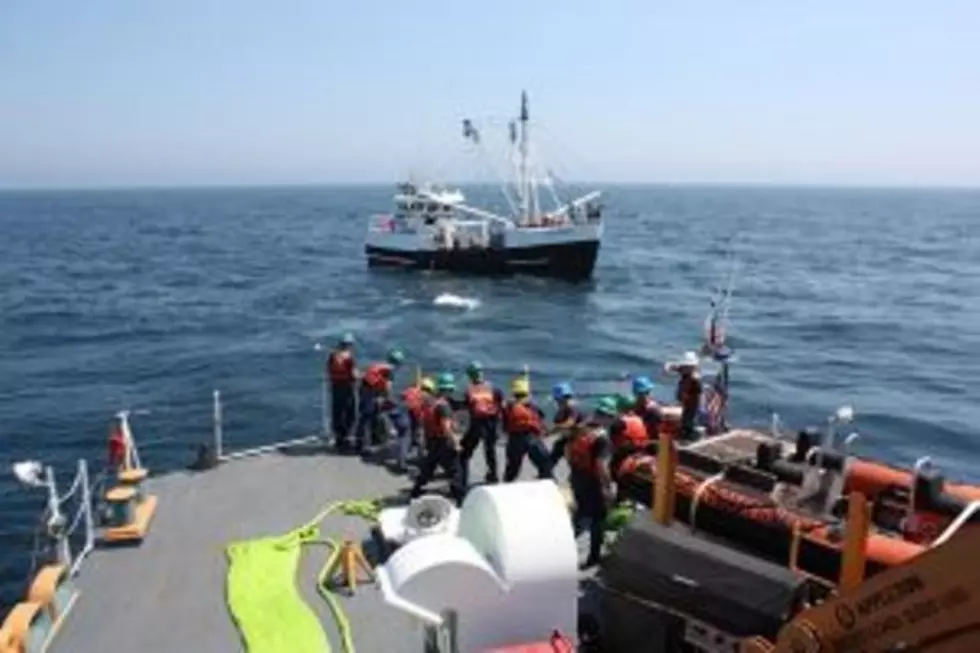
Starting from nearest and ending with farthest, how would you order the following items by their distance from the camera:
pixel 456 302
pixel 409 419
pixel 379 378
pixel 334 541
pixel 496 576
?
pixel 496 576 → pixel 334 541 → pixel 409 419 → pixel 379 378 → pixel 456 302

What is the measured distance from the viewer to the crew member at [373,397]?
13.4m

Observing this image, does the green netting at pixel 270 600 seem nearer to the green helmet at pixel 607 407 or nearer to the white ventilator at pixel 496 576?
the white ventilator at pixel 496 576

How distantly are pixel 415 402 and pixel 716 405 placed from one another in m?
4.12

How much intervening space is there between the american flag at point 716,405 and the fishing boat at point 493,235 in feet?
162

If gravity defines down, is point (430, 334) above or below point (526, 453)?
below

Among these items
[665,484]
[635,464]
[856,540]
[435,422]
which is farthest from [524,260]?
[856,540]

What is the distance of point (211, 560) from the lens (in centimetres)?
1065

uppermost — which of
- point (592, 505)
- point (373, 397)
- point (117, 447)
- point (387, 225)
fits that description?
point (373, 397)

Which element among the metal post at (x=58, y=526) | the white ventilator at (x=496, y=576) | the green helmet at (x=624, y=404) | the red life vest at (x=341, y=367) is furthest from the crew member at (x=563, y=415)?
the metal post at (x=58, y=526)

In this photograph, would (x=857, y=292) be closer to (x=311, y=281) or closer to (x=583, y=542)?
(x=311, y=281)

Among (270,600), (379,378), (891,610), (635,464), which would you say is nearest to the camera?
(891,610)

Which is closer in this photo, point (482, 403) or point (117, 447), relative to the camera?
point (482, 403)

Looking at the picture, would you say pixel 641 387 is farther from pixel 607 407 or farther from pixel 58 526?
pixel 58 526

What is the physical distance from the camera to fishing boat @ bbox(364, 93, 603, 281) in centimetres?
6400
